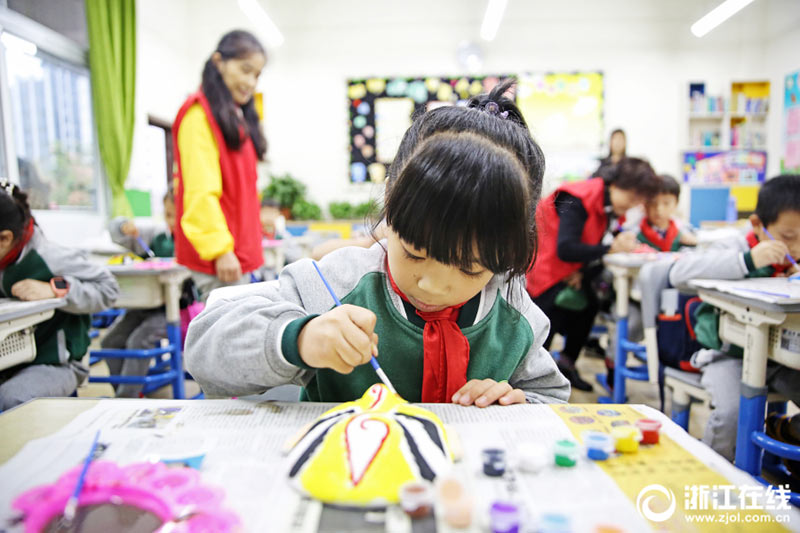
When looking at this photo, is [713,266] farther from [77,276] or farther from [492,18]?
[492,18]

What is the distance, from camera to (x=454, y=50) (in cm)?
623

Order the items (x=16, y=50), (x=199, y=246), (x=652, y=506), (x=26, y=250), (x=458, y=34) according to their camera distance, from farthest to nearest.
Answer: (x=458, y=34) < (x=16, y=50) < (x=199, y=246) < (x=26, y=250) < (x=652, y=506)

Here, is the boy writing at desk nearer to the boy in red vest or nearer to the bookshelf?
the boy in red vest

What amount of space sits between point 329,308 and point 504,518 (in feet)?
1.59

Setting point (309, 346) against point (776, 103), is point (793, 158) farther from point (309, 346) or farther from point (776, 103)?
point (309, 346)

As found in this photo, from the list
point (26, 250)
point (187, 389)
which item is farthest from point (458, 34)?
point (26, 250)

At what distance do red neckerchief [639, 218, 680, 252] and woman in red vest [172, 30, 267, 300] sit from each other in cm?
211

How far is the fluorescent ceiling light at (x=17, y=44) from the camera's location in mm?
3334

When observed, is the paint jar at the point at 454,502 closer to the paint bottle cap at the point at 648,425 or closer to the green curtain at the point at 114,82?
the paint bottle cap at the point at 648,425

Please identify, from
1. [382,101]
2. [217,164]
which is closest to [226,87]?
[217,164]

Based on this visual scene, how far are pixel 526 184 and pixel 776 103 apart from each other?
6729 millimetres

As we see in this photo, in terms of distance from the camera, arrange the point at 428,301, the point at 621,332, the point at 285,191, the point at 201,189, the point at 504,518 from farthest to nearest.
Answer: the point at 285,191
the point at 621,332
the point at 201,189
the point at 428,301
the point at 504,518

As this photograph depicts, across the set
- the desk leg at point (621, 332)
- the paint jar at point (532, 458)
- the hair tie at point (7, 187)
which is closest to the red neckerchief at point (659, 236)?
the desk leg at point (621, 332)

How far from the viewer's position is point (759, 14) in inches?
230
